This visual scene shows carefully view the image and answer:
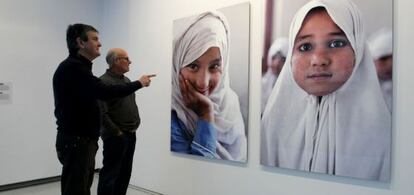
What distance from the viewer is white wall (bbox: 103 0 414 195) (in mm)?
1899

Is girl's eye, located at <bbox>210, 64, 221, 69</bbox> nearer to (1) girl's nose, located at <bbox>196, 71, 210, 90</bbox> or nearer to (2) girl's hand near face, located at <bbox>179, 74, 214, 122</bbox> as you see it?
(1) girl's nose, located at <bbox>196, 71, 210, 90</bbox>

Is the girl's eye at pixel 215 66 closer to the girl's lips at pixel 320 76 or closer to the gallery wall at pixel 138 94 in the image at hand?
the gallery wall at pixel 138 94

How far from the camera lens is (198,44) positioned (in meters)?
2.93

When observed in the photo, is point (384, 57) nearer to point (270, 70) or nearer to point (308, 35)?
point (308, 35)

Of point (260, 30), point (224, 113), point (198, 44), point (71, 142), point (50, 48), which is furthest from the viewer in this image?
point (50, 48)

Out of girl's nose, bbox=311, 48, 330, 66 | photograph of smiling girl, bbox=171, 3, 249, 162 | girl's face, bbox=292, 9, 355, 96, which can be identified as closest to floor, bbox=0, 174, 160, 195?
photograph of smiling girl, bbox=171, 3, 249, 162

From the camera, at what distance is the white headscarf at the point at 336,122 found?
6.50 feet

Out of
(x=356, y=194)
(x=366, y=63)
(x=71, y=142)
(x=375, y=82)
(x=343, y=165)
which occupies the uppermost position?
(x=366, y=63)

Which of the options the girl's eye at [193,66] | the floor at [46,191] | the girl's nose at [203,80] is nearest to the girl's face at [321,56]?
the girl's nose at [203,80]

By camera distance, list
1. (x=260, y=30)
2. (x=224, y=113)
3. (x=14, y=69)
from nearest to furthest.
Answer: (x=260, y=30), (x=224, y=113), (x=14, y=69)

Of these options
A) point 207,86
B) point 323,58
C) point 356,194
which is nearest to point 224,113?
point 207,86

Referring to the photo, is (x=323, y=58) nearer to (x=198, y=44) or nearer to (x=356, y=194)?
(x=356, y=194)

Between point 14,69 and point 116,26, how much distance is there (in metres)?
1.26

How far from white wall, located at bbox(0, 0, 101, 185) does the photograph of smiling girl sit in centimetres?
170
